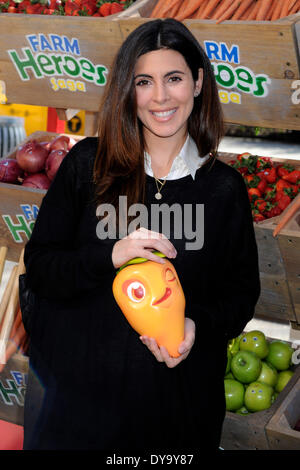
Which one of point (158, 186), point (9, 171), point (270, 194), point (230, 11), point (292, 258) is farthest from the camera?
point (9, 171)

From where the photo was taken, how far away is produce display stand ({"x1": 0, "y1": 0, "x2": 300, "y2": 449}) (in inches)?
93.8

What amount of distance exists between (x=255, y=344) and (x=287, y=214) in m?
0.57

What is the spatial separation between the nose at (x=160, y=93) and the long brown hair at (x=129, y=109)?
6 cm

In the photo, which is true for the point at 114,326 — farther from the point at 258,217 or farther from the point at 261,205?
the point at 261,205

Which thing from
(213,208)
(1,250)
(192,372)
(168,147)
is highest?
(168,147)

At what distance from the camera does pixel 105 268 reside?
1527 mm

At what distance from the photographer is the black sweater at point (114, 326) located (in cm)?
161

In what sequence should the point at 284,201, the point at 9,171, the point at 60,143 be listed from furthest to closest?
1. the point at 60,143
2. the point at 9,171
3. the point at 284,201

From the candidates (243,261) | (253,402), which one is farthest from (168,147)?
(253,402)

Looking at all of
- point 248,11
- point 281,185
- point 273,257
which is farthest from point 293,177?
point 248,11

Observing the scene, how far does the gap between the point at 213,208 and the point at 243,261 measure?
0.17 m

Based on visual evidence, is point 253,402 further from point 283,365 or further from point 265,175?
point 265,175

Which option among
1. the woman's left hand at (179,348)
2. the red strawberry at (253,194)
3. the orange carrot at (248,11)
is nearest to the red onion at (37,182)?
the red strawberry at (253,194)

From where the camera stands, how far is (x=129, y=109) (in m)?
1.65
